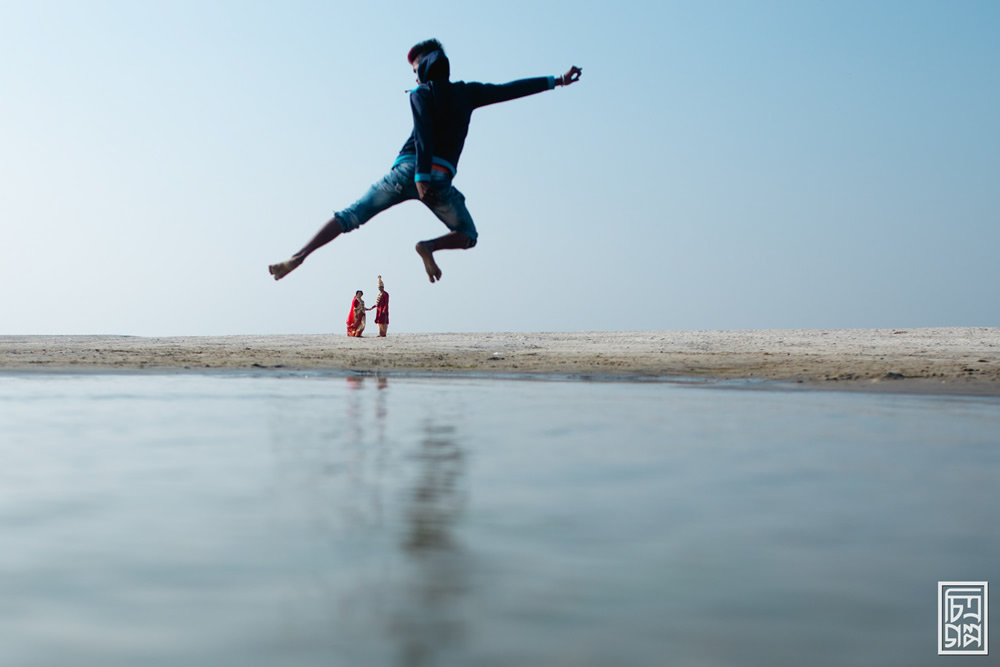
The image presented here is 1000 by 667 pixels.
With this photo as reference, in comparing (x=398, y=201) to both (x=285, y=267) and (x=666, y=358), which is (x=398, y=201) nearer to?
(x=285, y=267)

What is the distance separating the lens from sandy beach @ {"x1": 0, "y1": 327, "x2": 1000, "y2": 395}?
977 centimetres

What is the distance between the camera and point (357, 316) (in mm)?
20453

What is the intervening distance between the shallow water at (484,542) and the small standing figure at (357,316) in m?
15.6

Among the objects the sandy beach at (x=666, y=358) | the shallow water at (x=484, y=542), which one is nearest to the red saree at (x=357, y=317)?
the sandy beach at (x=666, y=358)

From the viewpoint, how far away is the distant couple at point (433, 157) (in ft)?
18.9

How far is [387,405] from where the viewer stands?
6062 millimetres

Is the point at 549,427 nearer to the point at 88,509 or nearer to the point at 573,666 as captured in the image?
the point at 88,509

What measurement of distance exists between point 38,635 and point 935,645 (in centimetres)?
167

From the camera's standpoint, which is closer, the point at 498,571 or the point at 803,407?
the point at 498,571

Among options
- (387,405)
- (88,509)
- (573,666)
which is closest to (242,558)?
(88,509)

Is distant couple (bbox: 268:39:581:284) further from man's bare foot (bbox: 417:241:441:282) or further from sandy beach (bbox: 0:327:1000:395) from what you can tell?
sandy beach (bbox: 0:327:1000:395)
